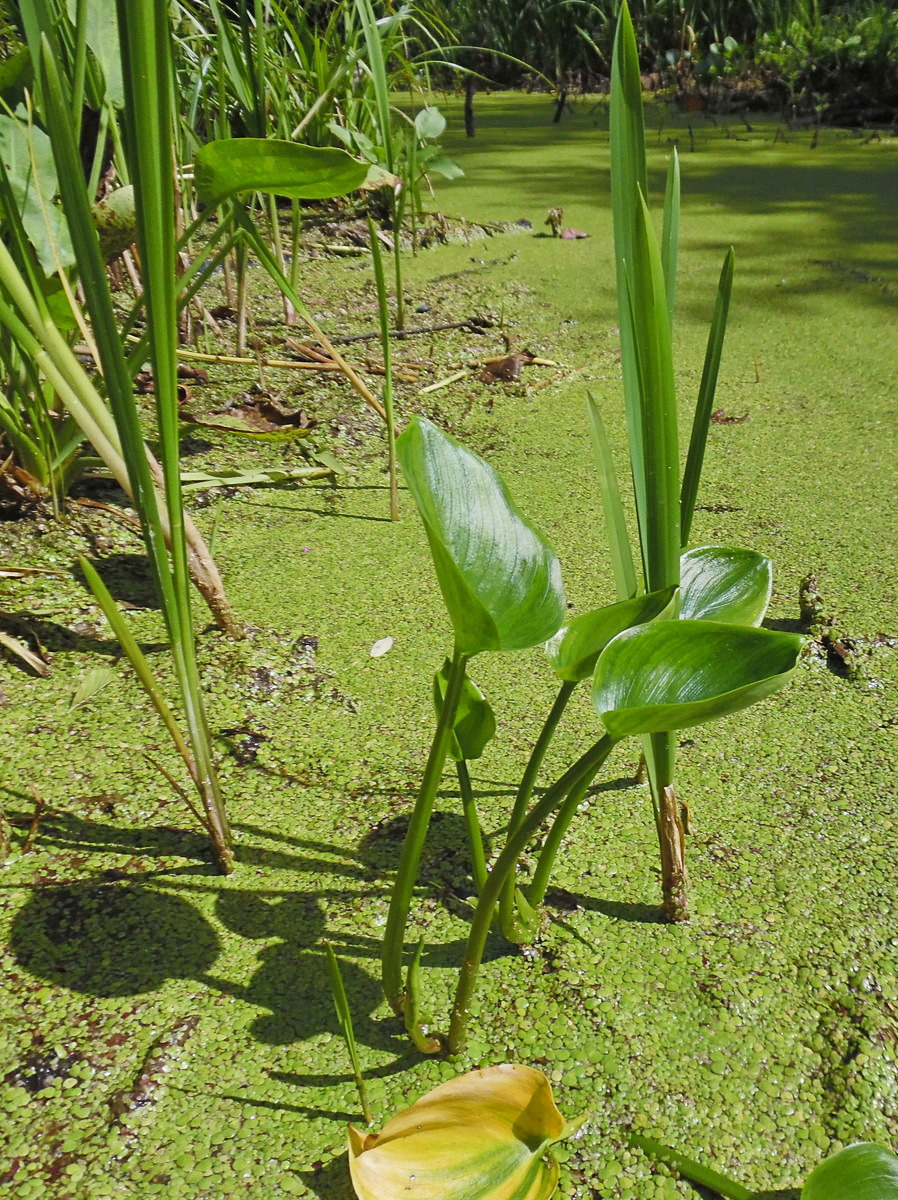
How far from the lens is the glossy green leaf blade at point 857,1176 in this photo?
39cm

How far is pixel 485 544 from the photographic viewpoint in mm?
378

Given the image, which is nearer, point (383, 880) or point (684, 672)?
point (684, 672)

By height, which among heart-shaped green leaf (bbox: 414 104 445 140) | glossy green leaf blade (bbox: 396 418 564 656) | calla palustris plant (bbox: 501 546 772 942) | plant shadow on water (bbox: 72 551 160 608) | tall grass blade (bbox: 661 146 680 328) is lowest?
plant shadow on water (bbox: 72 551 160 608)

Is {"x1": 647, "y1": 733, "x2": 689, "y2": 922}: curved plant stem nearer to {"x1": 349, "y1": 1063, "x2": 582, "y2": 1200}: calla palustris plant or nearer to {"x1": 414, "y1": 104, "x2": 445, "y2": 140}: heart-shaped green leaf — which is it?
{"x1": 349, "y1": 1063, "x2": 582, "y2": 1200}: calla palustris plant

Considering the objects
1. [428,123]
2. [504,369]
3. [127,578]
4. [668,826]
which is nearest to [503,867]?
[668,826]

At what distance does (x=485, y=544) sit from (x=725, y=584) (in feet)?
0.47

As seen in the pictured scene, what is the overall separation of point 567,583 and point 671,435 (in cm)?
53

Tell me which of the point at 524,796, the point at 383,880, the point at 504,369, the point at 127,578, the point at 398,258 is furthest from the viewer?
the point at 504,369

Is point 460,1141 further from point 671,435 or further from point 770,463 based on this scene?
point 770,463

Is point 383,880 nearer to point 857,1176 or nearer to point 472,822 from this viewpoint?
point 472,822

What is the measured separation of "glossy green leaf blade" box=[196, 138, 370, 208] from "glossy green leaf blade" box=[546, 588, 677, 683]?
0.23 m

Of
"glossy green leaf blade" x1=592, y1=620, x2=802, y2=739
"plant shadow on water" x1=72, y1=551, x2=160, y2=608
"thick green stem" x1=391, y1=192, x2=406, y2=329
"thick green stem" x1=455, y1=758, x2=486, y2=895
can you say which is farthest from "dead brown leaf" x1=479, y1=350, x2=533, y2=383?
"glossy green leaf blade" x1=592, y1=620, x2=802, y2=739

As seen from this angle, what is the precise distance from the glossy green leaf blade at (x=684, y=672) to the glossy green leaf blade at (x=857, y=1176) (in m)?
0.22

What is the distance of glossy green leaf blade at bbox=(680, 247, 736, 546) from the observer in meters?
0.49
